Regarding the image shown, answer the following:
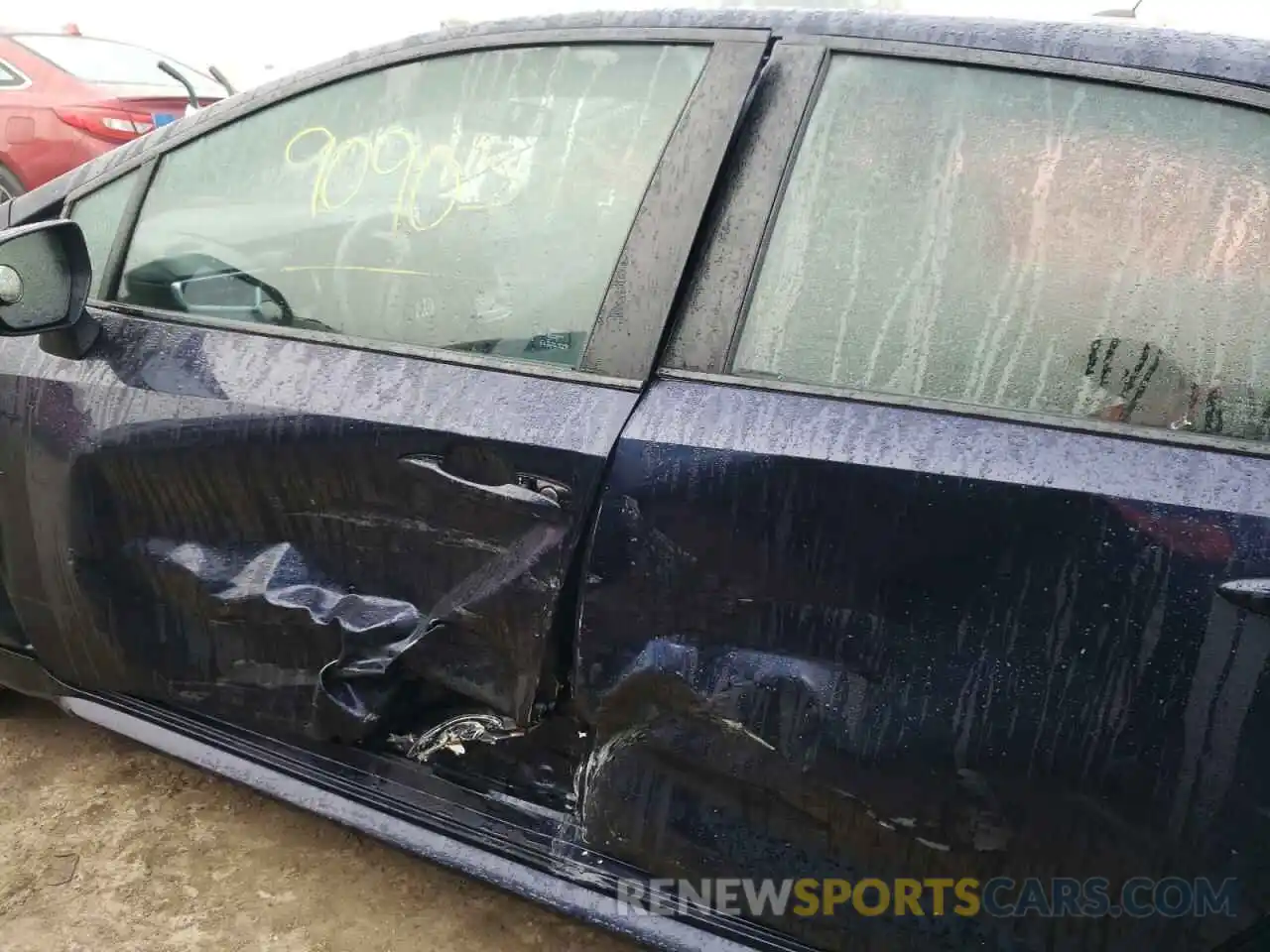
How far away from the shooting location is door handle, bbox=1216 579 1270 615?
3.65 feet

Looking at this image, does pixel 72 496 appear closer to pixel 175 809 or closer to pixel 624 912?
pixel 175 809

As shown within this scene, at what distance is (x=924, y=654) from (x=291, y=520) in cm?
106

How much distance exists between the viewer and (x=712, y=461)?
137cm

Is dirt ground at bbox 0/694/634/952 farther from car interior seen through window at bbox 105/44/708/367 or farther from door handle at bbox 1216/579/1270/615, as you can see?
door handle at bbox 1216/579/1270/615

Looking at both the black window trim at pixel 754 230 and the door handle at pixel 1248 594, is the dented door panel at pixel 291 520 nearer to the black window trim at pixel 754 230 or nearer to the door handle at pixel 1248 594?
the black window trim at pixel 754 230

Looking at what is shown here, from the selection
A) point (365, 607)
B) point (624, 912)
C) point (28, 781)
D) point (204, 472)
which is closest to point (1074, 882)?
point (624, 912)

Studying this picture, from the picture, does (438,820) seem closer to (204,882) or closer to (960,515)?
(204,882)

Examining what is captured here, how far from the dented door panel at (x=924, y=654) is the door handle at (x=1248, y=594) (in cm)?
1

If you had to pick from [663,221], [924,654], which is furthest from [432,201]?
[924,654]

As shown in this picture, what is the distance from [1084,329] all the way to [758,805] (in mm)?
771

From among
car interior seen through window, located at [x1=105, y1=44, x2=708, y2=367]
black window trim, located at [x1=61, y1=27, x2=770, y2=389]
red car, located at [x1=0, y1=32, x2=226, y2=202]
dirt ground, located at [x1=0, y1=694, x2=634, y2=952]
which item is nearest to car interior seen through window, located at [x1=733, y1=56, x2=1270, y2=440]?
black window trim, located at [x1=61, y1=27, x2=770, y2=389]

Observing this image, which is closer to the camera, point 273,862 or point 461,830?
point 461,830

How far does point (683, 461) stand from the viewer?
1383 millimetres

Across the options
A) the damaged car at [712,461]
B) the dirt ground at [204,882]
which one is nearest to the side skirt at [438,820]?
the damaged car at [712,461]
